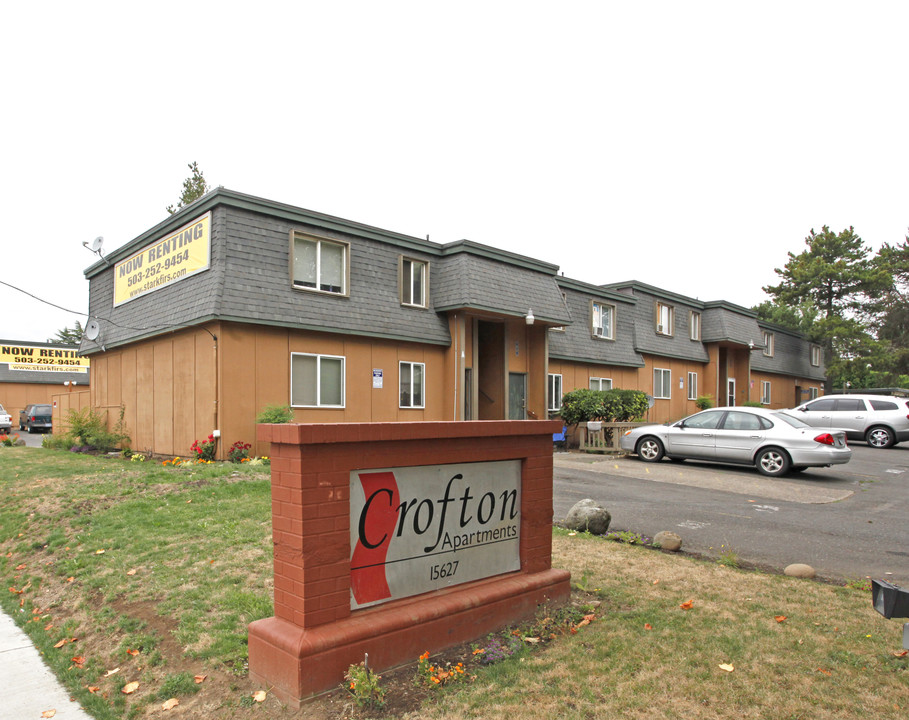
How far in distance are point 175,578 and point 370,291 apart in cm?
1192

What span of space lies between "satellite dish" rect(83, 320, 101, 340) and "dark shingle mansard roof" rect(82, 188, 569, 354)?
0.62ft

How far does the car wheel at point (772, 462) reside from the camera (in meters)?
13.8

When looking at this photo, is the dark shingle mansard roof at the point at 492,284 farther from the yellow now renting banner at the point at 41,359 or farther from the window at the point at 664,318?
the yellow now renting banner at the point at 41,359

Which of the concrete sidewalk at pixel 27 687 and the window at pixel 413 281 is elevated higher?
the window at pixel 413 281

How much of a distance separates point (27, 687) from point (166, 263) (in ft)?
45.3

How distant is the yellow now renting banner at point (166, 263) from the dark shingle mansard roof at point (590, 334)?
41.7 ft

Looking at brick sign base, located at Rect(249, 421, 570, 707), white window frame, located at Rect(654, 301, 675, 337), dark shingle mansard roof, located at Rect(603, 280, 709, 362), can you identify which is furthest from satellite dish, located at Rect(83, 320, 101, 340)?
white window frame, located at Rect(654, 301, 675, 337)

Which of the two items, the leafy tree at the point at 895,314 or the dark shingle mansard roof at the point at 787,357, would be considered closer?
the dark shingle mansard roof at the point at 787,357

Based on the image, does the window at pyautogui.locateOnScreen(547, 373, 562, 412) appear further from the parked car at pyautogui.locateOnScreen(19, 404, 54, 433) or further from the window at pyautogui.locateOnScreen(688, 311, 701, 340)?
the parked car at pyautogui.locateOnScreen(19, 404, 54, 433)

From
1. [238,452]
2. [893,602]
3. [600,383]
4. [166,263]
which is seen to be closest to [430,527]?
[893,602]

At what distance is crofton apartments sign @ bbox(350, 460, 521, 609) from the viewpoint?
13.7 ft

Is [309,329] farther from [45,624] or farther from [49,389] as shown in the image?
[49,389]

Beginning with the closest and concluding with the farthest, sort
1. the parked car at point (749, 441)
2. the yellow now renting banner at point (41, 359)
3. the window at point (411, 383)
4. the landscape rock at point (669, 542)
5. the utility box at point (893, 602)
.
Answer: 1. the utility box at point (893, 602)
2. the landscape rock at point (669, 542)
3. the parked car at point (749, 441)
4. the window at point (411, 383)
5. the yellow now renting banner at point (41, 359)

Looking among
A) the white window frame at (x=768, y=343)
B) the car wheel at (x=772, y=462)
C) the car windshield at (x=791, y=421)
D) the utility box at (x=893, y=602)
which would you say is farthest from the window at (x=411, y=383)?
the white window frame at (x=768, y=343)
